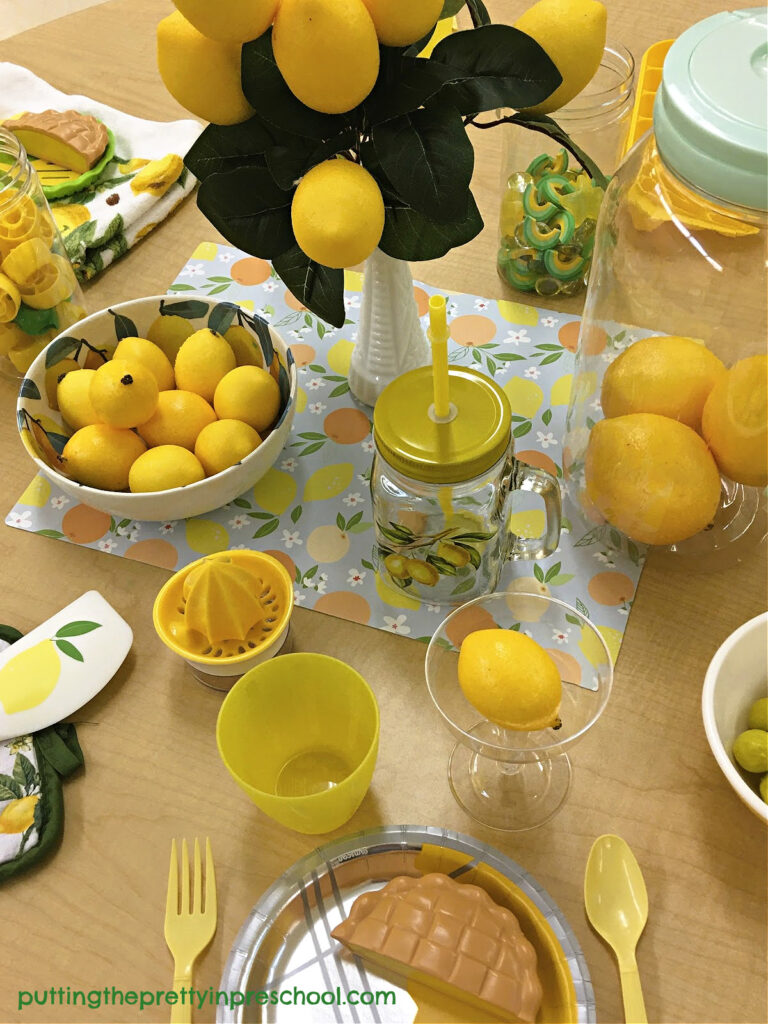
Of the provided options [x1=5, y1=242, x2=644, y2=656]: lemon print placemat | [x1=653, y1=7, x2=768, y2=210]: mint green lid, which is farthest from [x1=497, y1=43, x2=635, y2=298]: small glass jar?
[x1=653, y1=7, x2=768, y2=210]: mint green lid

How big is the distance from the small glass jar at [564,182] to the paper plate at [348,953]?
0.50 metres

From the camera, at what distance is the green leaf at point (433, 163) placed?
51 centimetres

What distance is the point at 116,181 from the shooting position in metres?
0.93

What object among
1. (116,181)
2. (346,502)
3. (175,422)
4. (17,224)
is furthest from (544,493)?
(116,181)

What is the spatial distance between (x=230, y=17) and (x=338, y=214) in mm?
109

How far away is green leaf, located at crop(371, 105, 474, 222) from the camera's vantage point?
1.66ft

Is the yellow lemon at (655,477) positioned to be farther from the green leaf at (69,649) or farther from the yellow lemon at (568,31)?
the green leaf at (69,649)

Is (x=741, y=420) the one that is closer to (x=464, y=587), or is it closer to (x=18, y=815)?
(x=464, y=587)

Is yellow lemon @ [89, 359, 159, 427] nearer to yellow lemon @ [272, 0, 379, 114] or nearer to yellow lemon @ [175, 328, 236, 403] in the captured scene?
yellow lemon @ [175, 328, 236, 403]

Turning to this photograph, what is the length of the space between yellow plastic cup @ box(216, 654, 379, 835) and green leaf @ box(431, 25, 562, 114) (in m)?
0.34

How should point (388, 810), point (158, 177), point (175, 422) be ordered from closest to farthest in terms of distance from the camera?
1. point (388, 810)
2. point (175, 422)
3. point (158, 177)

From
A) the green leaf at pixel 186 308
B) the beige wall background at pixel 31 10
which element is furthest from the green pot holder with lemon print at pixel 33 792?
the beige wall background at pixel 31 10

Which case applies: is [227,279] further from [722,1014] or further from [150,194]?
[722,1014]

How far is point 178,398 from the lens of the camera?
66cm
